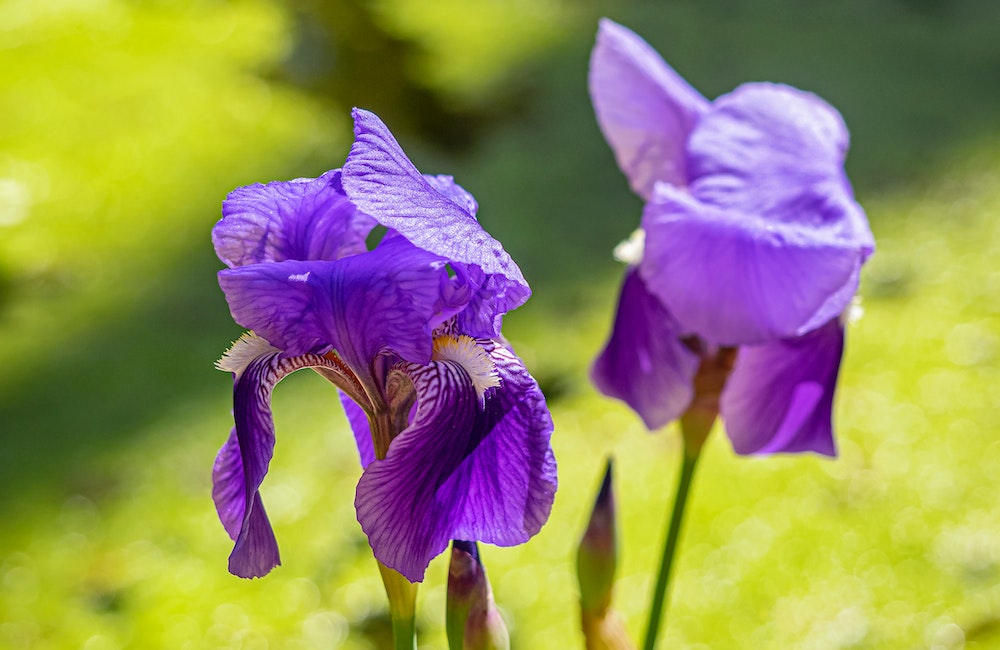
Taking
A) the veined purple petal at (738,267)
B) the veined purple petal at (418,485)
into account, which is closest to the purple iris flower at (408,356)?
the veined purple petal at (418,485)

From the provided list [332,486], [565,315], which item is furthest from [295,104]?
[332,486]

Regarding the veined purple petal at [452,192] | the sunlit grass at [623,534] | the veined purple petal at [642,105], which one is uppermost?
the veined purple petal at [452,192]

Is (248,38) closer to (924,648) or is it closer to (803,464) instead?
(803,464)

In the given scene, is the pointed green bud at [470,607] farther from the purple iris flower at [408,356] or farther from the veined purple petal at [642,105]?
the veined purple petal at [642,105]

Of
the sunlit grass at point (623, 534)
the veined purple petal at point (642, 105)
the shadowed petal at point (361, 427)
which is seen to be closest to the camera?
the shadowed petal at point (361, 427)

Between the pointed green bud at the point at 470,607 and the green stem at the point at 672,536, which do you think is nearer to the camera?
the pointed green bud at the point at 470,607

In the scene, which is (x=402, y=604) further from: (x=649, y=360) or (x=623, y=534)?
(x=623, y=534)
